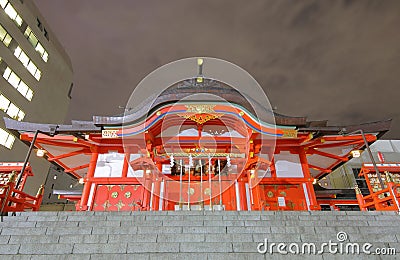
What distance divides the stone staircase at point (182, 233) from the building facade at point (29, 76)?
59.2 feet

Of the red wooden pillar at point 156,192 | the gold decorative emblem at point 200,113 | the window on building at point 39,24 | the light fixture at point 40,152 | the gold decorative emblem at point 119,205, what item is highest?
the window on building at point 39,24

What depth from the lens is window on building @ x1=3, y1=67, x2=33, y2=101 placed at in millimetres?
21328

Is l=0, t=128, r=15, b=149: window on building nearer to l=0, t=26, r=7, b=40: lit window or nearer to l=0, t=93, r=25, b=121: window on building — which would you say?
l=0, t=93, r=25, b=121: window on building

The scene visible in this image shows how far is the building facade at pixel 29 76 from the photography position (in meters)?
20.9

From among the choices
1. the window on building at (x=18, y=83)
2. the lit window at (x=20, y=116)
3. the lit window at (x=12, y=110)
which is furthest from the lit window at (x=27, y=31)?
the lit window at (x=20, y=116)

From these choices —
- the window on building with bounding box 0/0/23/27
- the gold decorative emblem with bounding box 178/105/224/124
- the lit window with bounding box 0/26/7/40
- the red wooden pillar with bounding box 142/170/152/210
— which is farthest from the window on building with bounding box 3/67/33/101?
the gold decorative emblem with bounding box 178/105/224/124

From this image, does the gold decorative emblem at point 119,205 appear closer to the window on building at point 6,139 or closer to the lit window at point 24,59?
the window on building at point 6,139

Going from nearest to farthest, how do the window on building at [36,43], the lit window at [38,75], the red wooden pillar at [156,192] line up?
1. the red wooden pillar at [156,192]
2. the window on building at [36,43]
3. the lit window at [38,75]

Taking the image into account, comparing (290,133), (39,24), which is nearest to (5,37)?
(39,24)

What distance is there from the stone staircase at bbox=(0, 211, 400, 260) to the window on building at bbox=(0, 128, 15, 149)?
17.9 meters

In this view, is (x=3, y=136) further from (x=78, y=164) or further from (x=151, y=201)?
(x=151, y=201)

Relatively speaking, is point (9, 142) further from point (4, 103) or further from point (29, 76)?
point (29, 76)

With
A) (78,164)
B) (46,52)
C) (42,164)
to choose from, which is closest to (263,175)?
(78,164)

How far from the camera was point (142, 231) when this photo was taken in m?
5.32
